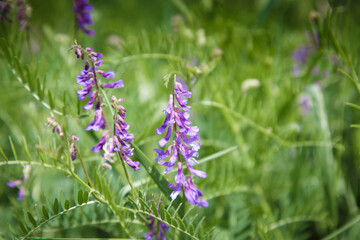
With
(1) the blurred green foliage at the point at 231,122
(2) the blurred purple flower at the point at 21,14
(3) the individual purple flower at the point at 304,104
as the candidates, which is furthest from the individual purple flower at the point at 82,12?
(3) the individual purple flower at the point at 304,104

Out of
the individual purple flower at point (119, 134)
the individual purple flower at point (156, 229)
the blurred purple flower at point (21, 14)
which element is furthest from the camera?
the blurred purple flower at point (21, 14)

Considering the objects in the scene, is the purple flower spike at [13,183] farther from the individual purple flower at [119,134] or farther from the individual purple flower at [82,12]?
the individual purple flower at [82,12]

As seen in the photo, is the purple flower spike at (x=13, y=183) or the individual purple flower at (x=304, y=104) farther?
the individual purple flower at (x=304, y=104)

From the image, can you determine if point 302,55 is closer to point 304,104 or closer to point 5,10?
point 304,104

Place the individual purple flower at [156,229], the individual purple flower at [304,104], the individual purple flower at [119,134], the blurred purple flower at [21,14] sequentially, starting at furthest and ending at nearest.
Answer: the individual purple flower at [304,104], the blurred purple flower at [21,14], the individual purple flower at [156,229], the individual purple flower at [119,134]

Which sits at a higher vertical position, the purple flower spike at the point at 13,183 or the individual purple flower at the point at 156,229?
the purple flower spike at the point at 13,183

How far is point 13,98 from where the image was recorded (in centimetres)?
164

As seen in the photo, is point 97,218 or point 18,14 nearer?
point 97,218

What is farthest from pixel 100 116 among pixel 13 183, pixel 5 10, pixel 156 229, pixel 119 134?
pixel 5 10

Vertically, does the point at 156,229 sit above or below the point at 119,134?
below

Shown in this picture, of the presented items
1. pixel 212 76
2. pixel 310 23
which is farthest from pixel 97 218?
pixel 310 23

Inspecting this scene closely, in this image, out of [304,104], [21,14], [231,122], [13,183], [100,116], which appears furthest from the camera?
[304,104]

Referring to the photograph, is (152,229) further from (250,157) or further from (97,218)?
(250,157)

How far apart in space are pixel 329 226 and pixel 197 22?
1.19 m
